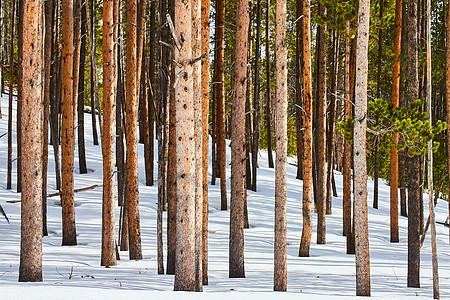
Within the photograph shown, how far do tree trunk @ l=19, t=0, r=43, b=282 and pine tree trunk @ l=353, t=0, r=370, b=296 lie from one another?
5483 mm

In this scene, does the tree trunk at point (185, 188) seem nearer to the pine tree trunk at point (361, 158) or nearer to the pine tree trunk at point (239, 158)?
the pine tree trunk at point (239, 158)

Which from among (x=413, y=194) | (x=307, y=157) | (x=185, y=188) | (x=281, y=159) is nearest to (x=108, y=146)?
(x=185, y=188)

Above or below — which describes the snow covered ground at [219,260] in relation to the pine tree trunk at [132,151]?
below

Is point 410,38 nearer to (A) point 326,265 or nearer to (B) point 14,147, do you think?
(A) point 326,265

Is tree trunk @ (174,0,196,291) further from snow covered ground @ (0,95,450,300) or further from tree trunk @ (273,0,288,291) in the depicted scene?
tree trunk @ (273,0,288,291)

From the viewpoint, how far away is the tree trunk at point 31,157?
7.78 m

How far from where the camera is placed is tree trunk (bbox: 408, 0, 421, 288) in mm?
9438

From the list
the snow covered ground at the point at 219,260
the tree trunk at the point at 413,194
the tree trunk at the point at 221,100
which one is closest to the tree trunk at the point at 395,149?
the snow covered ground at the point at 219,260

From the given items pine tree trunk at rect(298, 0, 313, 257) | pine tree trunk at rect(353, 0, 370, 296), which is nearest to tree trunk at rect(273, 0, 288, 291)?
pine tree trunk at rect(353, 0, 370, 296)

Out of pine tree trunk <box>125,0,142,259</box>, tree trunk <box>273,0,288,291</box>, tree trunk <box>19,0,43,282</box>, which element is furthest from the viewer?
pine tree trunk <box>125,0,142,259</box>

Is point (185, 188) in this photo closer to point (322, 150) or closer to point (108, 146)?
point (108, 146)

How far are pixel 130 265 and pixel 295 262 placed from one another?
13.9 ft

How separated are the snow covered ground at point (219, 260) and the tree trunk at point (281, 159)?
0.51 m

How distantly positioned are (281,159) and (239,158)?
130 centimetres
